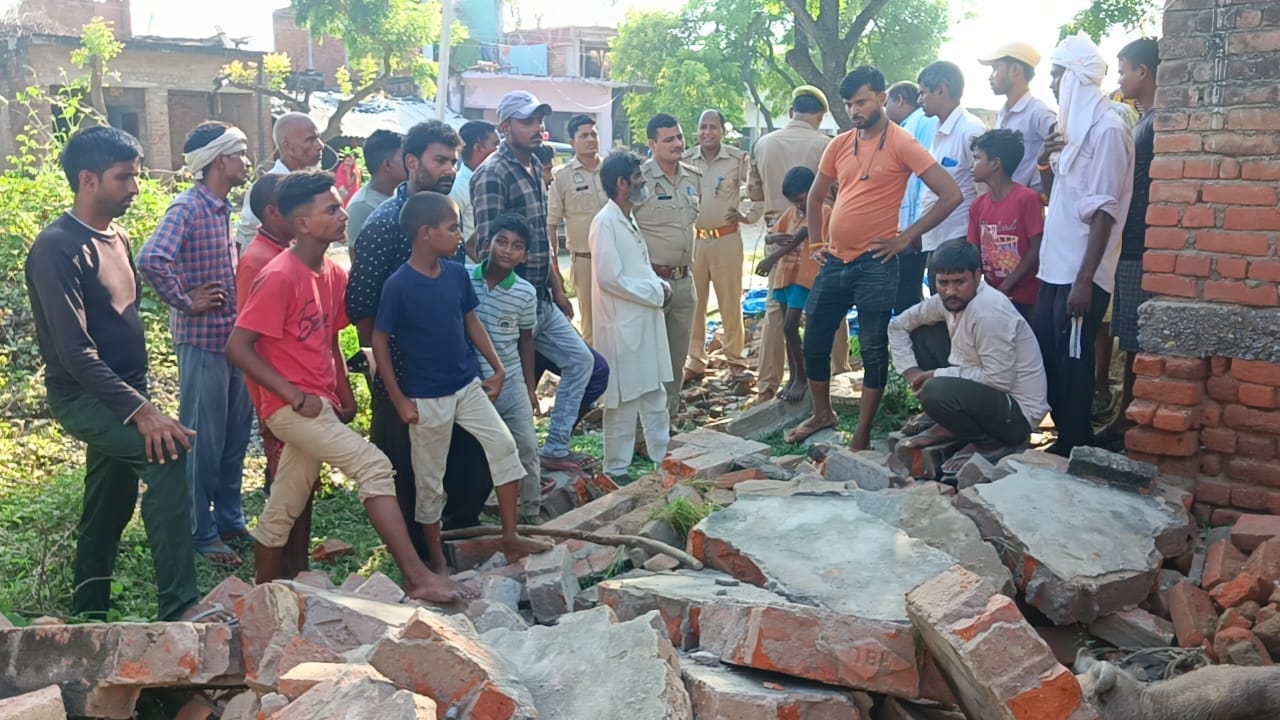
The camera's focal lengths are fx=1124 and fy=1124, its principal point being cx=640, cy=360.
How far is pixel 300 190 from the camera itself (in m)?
4.46

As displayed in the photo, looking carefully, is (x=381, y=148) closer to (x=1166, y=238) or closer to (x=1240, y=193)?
(x=1166, y=238)

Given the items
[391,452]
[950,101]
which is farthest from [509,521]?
[950,101]

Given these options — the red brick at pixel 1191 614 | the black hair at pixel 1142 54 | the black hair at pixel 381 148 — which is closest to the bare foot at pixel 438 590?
the black hair at pixel 381 148

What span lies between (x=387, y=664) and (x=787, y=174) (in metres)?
5.63

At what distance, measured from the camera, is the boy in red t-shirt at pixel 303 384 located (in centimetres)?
429

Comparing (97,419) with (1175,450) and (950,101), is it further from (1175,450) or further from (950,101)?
(950,101)

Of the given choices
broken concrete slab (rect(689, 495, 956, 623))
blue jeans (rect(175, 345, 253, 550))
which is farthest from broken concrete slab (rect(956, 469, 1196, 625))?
blue jeans (rect(175, 345, 253, 550))

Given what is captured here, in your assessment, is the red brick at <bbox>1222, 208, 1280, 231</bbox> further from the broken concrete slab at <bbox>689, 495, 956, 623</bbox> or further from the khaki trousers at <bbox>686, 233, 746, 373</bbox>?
the khaki trousers at <bbox>686, 233, 746, 373</bbox>

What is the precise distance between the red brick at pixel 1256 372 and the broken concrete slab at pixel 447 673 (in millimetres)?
3539

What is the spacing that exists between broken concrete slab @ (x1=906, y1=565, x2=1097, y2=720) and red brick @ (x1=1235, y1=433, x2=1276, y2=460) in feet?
8.16

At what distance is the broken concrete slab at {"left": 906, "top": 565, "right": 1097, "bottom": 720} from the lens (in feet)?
9.49

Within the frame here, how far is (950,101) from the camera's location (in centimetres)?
686

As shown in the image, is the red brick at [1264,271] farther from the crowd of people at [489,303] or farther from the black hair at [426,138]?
the black hair at [426,138]

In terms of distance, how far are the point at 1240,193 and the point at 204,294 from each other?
461 cm
